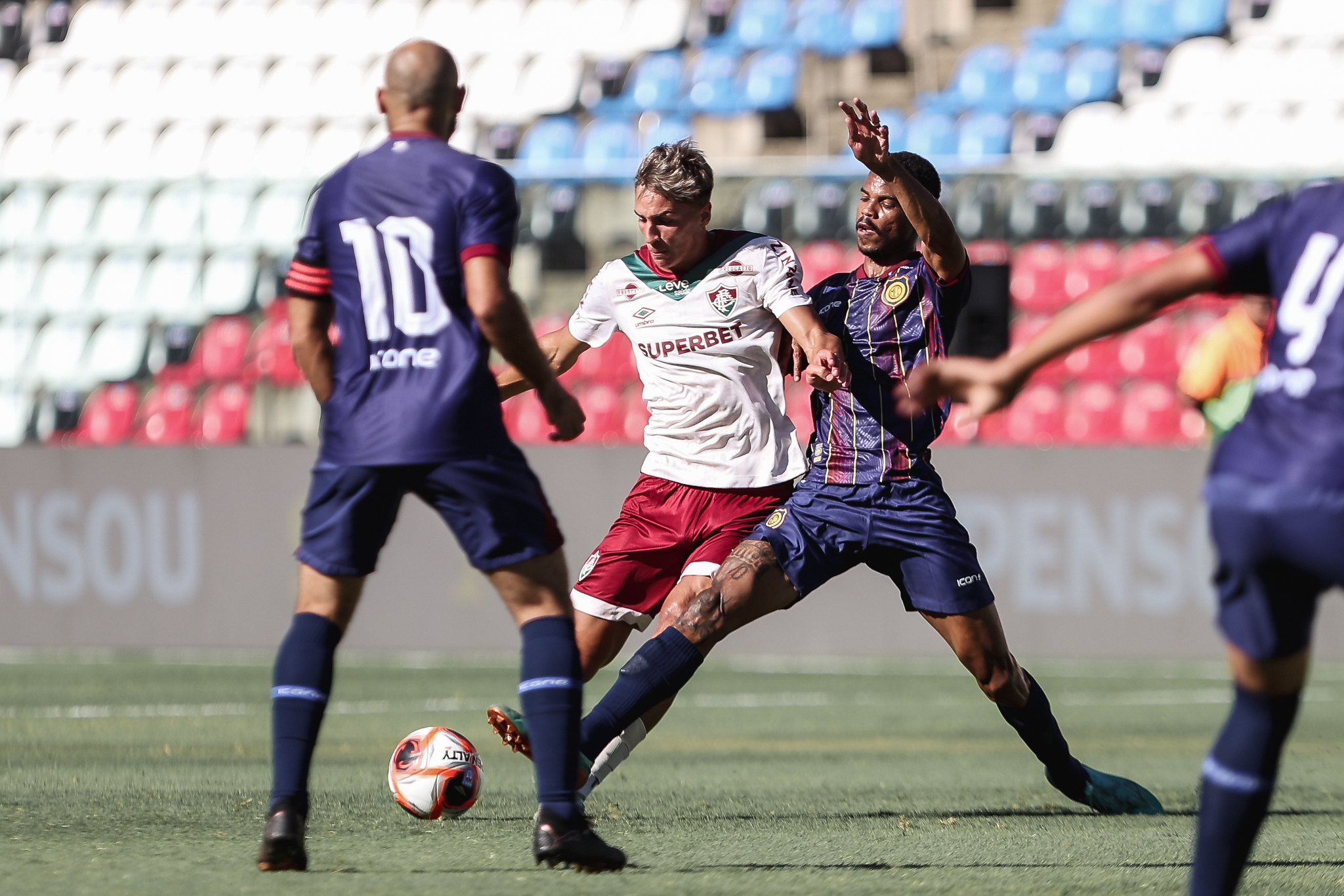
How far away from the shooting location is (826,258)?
12.8m

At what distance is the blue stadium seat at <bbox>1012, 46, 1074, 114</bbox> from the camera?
16672 millimetres

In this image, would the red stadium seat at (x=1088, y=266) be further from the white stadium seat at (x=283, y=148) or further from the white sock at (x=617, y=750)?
the white sock at (x=617, y=750)

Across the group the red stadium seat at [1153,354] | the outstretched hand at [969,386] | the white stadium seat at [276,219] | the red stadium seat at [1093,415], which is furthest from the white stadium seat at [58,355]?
the outstretched hand at [969,386]

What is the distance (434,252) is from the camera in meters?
4.38

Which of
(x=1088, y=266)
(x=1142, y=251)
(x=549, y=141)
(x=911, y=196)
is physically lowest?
(x=911, y=196)

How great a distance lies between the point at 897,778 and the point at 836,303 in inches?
84.5

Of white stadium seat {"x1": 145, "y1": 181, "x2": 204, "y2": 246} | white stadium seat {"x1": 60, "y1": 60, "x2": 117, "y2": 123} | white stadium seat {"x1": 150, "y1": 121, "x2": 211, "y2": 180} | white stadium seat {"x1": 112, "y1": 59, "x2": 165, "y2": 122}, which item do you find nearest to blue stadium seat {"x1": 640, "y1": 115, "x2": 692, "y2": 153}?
white stadium seat {"x1": 145, "y1": 181, "x2": 204, "y2": 246}

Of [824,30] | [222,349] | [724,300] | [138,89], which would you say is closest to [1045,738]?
[724,300]

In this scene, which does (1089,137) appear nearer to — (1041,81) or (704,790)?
(1041,81)

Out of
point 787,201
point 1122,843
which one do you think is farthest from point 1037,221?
point 1122,843

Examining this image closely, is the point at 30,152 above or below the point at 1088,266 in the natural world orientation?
above

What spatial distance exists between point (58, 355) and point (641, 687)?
30.6ft

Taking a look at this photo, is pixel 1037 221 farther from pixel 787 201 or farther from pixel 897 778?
pixel 897 778

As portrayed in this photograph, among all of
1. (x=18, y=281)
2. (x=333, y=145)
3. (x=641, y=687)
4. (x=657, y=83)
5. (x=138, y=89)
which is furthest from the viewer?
(x=138, y=89)
